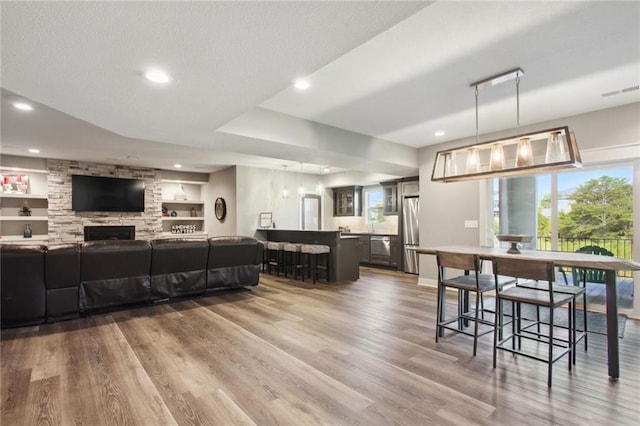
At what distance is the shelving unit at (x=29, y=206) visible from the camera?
23.1 ft

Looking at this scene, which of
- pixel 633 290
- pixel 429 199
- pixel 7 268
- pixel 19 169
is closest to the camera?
pixel 7 268

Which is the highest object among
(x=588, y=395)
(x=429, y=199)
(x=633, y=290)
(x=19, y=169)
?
(x=19, y=169)

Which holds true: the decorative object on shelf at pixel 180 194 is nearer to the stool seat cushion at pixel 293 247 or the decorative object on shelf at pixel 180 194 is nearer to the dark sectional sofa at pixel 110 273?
the stool seat cushion at pixel 293 247

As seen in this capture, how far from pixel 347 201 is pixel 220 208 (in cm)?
370

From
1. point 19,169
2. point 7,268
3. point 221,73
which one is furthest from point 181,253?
point 19,169

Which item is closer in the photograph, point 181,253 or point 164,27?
point 164,27

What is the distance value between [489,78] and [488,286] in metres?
2.12

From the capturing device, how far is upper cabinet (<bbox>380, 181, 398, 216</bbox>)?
812 centimetres

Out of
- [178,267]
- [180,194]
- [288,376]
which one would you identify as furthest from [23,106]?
[180,194]

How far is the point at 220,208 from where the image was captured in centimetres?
877

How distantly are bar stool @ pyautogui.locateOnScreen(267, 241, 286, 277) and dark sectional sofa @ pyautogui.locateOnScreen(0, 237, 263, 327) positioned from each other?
5.21ft

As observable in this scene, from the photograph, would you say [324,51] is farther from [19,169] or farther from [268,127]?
[19,169]

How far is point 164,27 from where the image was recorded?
71.5 inches

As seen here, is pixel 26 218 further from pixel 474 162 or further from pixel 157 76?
pixel 474 162
